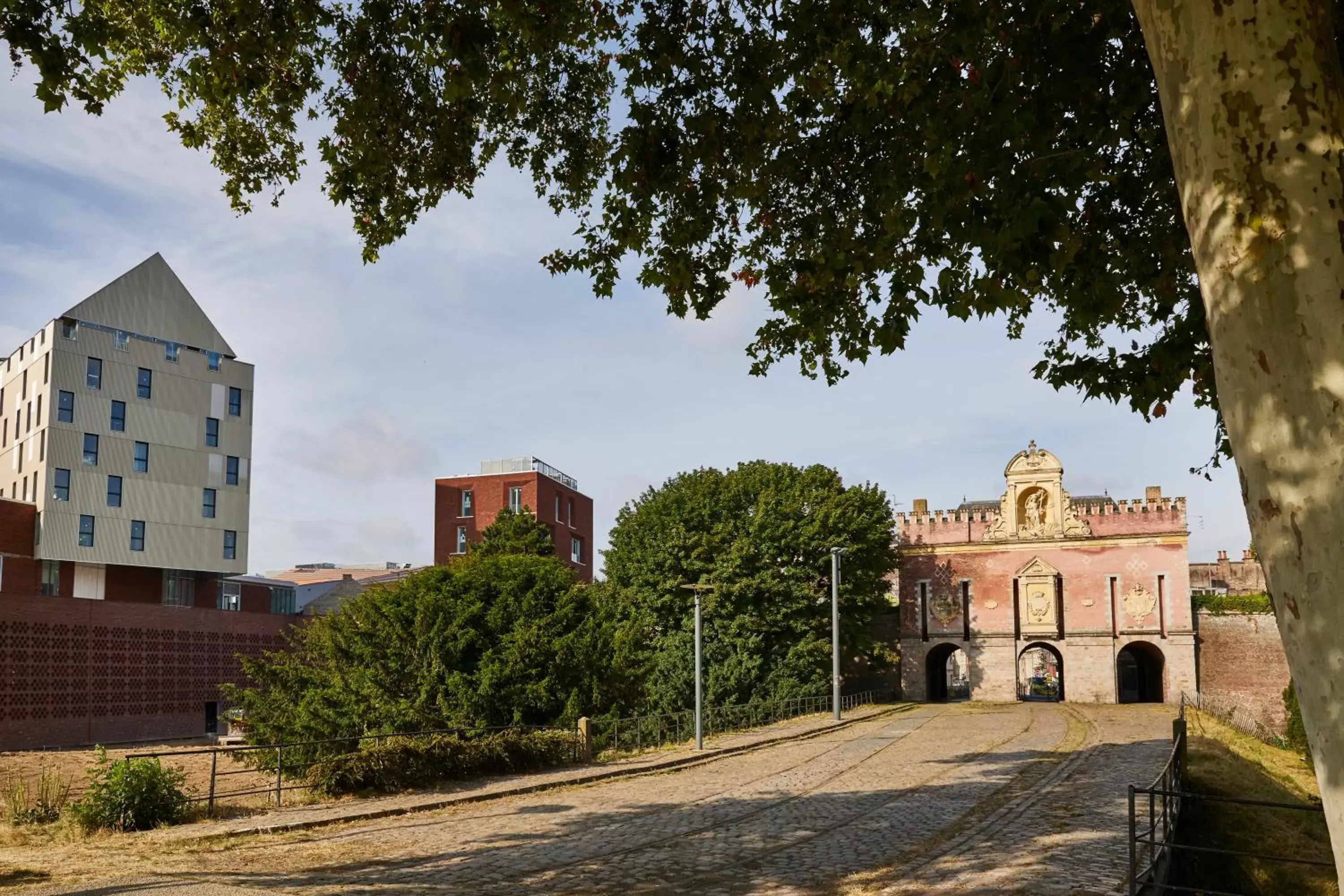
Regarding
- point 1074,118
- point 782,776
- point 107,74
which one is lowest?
point 782,776

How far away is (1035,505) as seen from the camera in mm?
56312

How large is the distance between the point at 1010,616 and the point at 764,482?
15408 millimetres

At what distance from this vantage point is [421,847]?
46.5ft

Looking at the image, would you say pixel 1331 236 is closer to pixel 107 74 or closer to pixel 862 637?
pixel 107 74

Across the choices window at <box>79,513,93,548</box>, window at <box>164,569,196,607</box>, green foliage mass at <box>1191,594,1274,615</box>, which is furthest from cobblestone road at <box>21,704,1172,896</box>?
window at <box>164,569,196,607</box>

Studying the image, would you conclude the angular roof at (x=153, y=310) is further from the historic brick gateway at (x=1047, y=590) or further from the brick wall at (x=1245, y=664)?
the brick wall at (x=1245, y=664)

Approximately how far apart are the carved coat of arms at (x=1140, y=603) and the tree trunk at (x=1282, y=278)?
177 feet

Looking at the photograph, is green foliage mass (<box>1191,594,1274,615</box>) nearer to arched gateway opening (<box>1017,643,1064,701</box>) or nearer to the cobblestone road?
arched gateway opening (<box>1017,643,1064,701</box>)

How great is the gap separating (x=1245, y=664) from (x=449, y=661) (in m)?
42.0

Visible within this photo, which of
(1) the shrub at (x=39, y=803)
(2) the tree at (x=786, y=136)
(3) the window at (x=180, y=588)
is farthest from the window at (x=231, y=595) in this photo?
(2) the tree at (x=786, y=136)

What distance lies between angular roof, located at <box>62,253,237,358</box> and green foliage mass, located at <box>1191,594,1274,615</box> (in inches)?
1928

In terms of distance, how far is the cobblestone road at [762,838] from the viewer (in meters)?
11.5

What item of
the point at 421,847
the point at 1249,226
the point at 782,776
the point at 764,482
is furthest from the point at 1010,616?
the point at 1249,226

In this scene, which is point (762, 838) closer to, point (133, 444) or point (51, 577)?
point (51, 577)
